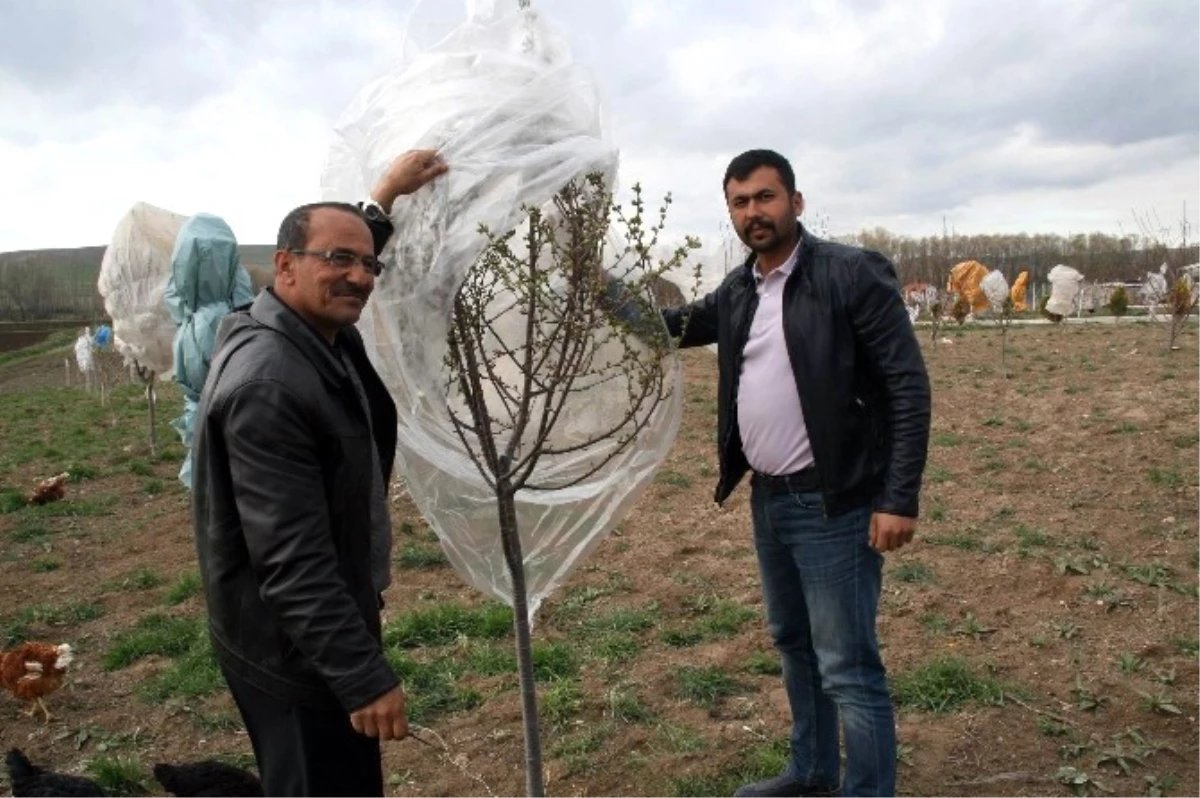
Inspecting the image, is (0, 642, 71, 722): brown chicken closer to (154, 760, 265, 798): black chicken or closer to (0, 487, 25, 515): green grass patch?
(154, 760, 265, 798): black chicken

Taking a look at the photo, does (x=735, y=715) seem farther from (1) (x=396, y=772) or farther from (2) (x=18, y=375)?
(2) (x=18, y=375)

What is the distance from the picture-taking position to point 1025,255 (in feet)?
155

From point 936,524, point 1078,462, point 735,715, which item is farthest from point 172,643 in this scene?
point 1078,462

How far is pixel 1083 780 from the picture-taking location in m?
3.12

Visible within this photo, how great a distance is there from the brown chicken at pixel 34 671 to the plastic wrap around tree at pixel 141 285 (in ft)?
17.7

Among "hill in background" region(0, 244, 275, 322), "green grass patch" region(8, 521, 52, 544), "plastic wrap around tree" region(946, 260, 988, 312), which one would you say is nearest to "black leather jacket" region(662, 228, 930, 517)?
"green grass patch" region(8, 521, 52, 544)

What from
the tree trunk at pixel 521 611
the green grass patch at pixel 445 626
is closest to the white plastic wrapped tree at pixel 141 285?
the green grass patch at pixel 445 626

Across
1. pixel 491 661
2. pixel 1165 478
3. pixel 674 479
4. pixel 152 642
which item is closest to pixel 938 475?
pixel 1165 478

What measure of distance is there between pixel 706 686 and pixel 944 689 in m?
0.97

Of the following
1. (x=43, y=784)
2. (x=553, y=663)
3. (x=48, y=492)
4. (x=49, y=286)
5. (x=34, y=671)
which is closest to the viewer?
(x=43, y=784)

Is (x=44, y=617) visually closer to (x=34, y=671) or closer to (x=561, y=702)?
(x=34, y=671)

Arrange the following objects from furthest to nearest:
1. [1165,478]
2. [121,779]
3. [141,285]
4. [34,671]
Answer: [141,285] < [1165,478] < [34,671] < [121,779]

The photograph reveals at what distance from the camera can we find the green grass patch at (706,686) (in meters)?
3.84

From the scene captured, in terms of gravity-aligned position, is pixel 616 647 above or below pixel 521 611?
below
